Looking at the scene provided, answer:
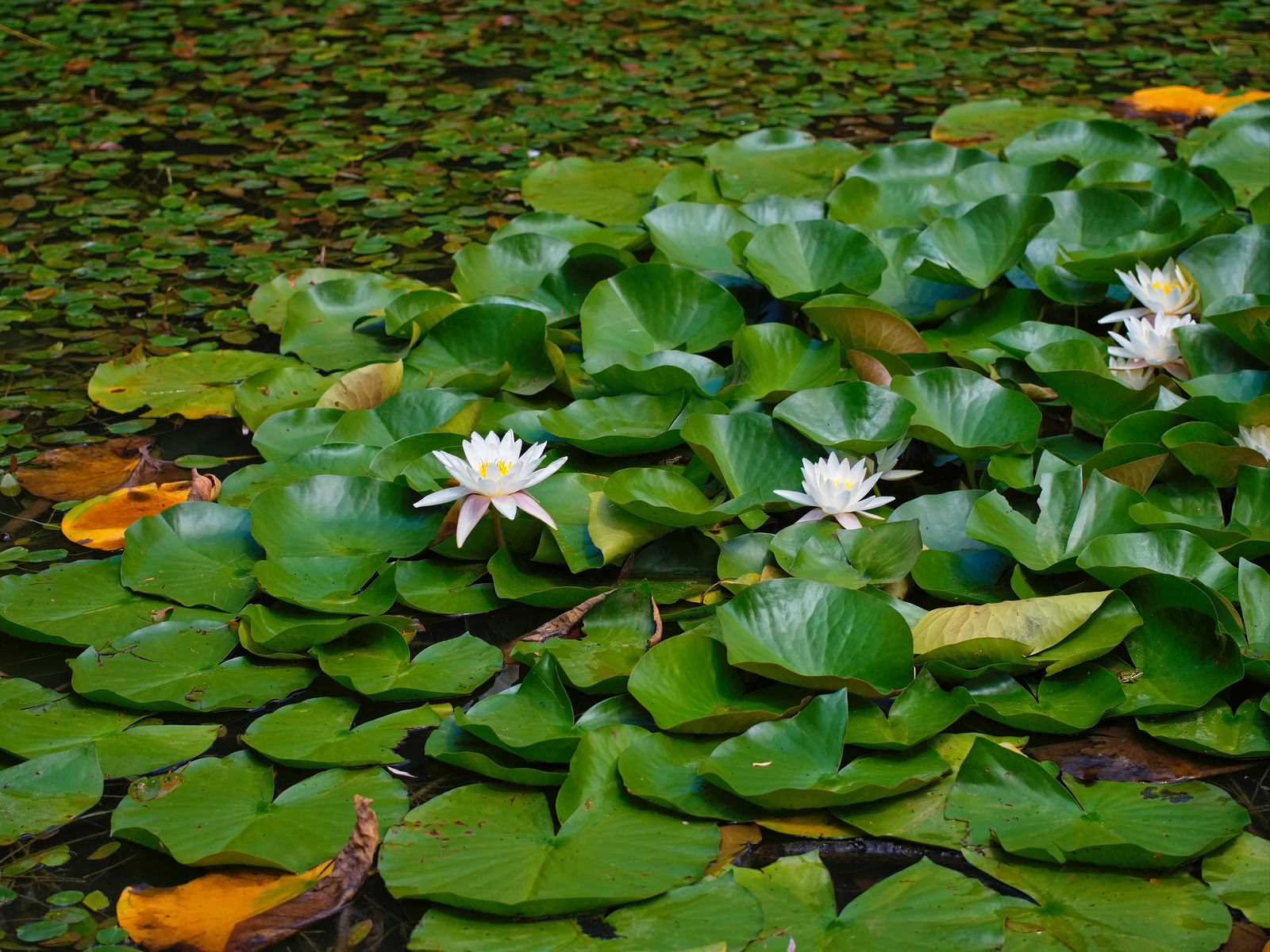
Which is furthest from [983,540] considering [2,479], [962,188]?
[2,479]

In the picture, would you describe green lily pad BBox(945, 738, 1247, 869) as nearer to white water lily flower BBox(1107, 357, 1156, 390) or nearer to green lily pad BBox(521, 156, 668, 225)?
white water lily flower BBox(1107, 357, 1156, 390)

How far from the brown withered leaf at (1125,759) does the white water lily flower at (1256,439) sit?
666 mm

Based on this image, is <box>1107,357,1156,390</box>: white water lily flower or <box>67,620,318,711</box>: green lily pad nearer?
<box>67,620,318,711</box>: green lily pad

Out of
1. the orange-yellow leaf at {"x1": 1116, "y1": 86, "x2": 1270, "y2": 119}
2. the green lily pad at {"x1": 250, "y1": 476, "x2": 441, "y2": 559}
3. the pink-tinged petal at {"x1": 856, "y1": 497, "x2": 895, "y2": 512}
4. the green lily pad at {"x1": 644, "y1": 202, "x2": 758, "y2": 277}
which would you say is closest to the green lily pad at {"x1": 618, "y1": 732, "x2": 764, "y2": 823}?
the pink-tinged petal at {"x1": 856, "y1": 497, "x2": 895, "y2": 512}

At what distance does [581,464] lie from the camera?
2311mm

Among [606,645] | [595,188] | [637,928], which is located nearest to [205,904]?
[637,928]

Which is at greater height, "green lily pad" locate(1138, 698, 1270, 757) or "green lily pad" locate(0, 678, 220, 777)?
"green lily pad" locate(1138, 698, 1270, 757)

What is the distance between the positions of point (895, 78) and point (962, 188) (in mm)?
1641

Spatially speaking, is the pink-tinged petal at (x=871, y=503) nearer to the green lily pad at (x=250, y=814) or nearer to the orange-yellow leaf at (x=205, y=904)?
the green lily pad at (x=250, y=814)

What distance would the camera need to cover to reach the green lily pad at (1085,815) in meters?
1.49

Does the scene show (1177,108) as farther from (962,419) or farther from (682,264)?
(962,419)

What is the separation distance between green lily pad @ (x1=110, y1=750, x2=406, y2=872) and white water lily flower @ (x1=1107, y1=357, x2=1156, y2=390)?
157cm

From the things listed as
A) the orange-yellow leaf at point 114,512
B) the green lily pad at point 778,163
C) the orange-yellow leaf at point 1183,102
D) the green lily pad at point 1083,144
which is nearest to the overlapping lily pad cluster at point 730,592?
the orange-yellow leaf at point 114,512

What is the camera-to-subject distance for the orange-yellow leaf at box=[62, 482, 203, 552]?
2258 mm
